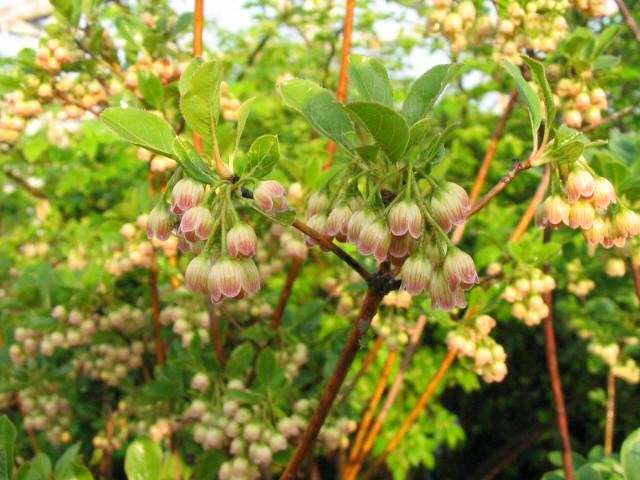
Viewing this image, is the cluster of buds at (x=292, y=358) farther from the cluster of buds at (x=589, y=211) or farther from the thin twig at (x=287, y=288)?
the cluster of buds at (x=589, y=211)

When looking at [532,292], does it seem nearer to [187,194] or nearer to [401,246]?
[401,246]

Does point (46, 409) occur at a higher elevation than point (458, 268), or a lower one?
lower

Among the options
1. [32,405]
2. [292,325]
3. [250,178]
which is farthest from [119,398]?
[250,178]

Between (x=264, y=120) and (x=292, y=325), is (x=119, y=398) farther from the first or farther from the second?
(x=264, y=120)

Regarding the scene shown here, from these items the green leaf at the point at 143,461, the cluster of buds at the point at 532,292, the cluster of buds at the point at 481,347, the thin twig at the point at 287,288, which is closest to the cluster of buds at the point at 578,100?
the cluster of buds at the point at 532,292

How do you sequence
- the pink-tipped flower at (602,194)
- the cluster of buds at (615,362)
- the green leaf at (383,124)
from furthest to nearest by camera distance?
the cluster of buds at (615,362) → the pink-tipped flower at (602,194) → the green leaf at (383,124)

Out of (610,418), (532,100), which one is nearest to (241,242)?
(532,100)
